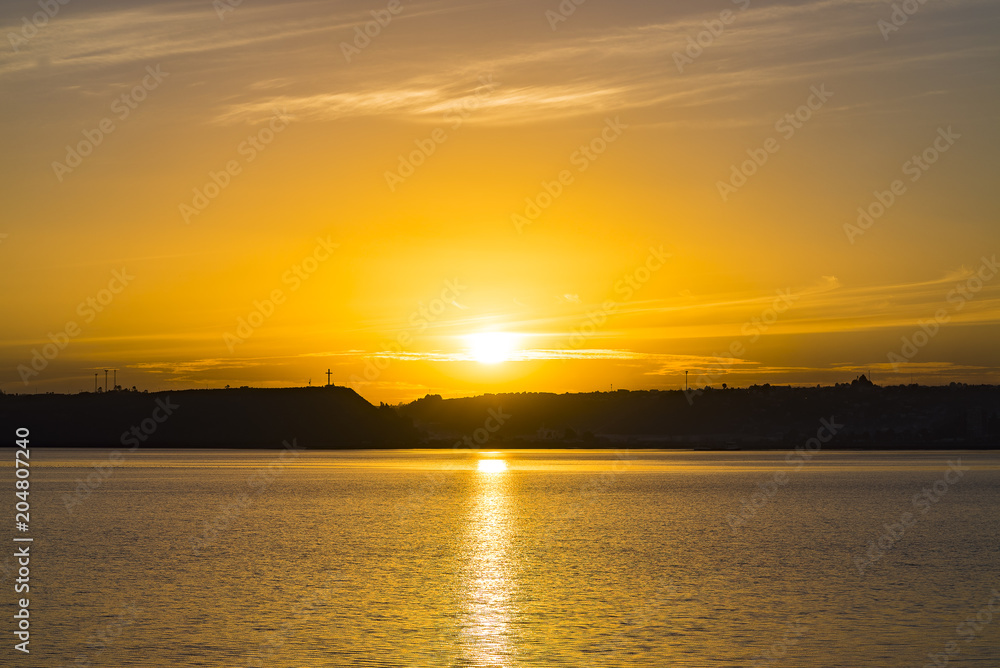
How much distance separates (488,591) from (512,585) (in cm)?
156

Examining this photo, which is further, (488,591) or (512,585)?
(512,585)

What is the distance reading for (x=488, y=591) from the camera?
36.4 m

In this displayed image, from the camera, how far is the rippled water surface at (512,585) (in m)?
26.7

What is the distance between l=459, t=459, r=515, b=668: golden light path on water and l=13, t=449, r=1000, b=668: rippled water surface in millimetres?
112

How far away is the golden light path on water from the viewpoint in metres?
26.3

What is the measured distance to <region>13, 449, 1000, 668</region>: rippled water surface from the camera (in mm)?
26688

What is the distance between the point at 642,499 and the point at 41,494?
169 feet

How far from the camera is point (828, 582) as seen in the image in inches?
1537

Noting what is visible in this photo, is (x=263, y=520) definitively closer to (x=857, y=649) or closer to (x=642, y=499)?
(x=642, y=499)

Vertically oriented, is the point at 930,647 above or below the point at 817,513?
below

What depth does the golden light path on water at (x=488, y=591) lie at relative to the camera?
Answer: 86.2 feet

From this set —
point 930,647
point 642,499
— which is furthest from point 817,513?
point 930,647

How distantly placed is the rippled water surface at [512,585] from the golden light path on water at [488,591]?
112 millimetres

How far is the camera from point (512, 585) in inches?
1484
